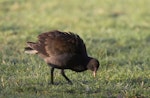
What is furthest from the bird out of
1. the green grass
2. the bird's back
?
the green grass

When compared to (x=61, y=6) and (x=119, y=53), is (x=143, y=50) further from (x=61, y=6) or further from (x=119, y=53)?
(x=61, y=6)

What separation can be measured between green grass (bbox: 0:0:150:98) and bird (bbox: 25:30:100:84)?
0.27 m

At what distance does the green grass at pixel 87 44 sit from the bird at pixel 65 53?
10.6 inches

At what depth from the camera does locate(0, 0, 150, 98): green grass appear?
735 cm

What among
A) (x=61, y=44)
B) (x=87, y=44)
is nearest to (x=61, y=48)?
(x=61, y=44)

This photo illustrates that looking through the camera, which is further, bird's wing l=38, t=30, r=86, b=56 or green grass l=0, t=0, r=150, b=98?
bird's wing l=38, t=30, r=86, b=56

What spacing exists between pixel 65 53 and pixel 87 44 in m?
3.92

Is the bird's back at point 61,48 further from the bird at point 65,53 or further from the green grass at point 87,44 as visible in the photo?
the green grass at point 87,44

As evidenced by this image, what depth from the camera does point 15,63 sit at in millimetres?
9008

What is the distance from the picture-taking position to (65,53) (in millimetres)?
7551

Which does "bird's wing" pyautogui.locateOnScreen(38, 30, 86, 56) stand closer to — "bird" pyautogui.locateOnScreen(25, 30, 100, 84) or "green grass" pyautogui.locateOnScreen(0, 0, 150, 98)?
"bird" pyautogui.locateOnScreen(25, 30, 100, 84)

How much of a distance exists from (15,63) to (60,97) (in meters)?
2.23

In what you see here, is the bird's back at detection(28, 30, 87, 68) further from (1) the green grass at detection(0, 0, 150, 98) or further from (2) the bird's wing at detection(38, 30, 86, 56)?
(1) the green grass at detection(0, 0, 150, 98)

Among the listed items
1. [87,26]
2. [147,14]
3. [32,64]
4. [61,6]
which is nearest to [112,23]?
[87,26]
